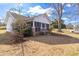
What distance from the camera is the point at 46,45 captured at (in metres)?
1.57

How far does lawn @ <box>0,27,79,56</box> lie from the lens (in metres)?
1.55

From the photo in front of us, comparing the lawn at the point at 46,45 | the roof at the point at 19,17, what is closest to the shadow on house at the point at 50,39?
the lawn at the point at 46,45

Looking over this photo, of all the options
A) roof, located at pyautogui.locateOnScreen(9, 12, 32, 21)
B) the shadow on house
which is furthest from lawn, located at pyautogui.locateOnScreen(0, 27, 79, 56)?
roof, located at pyautogui.locateOnScreen(9, 12, 32, 21)

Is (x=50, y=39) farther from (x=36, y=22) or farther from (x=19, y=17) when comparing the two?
(x=19, y=17)

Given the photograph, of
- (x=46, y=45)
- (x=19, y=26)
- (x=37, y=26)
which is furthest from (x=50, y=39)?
(x=19, y=26)

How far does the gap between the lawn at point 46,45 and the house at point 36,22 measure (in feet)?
0.20

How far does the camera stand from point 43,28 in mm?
1568

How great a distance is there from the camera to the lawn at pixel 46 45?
61.0 inches

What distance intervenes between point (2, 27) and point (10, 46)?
18 cm

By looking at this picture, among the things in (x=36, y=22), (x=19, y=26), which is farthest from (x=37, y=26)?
(x=19, y=26)

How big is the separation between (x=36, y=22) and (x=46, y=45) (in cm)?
22

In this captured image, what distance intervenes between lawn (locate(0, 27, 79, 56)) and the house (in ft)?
0.20

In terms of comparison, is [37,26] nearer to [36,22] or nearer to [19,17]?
[36,22]

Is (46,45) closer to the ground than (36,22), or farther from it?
closer to the ground
